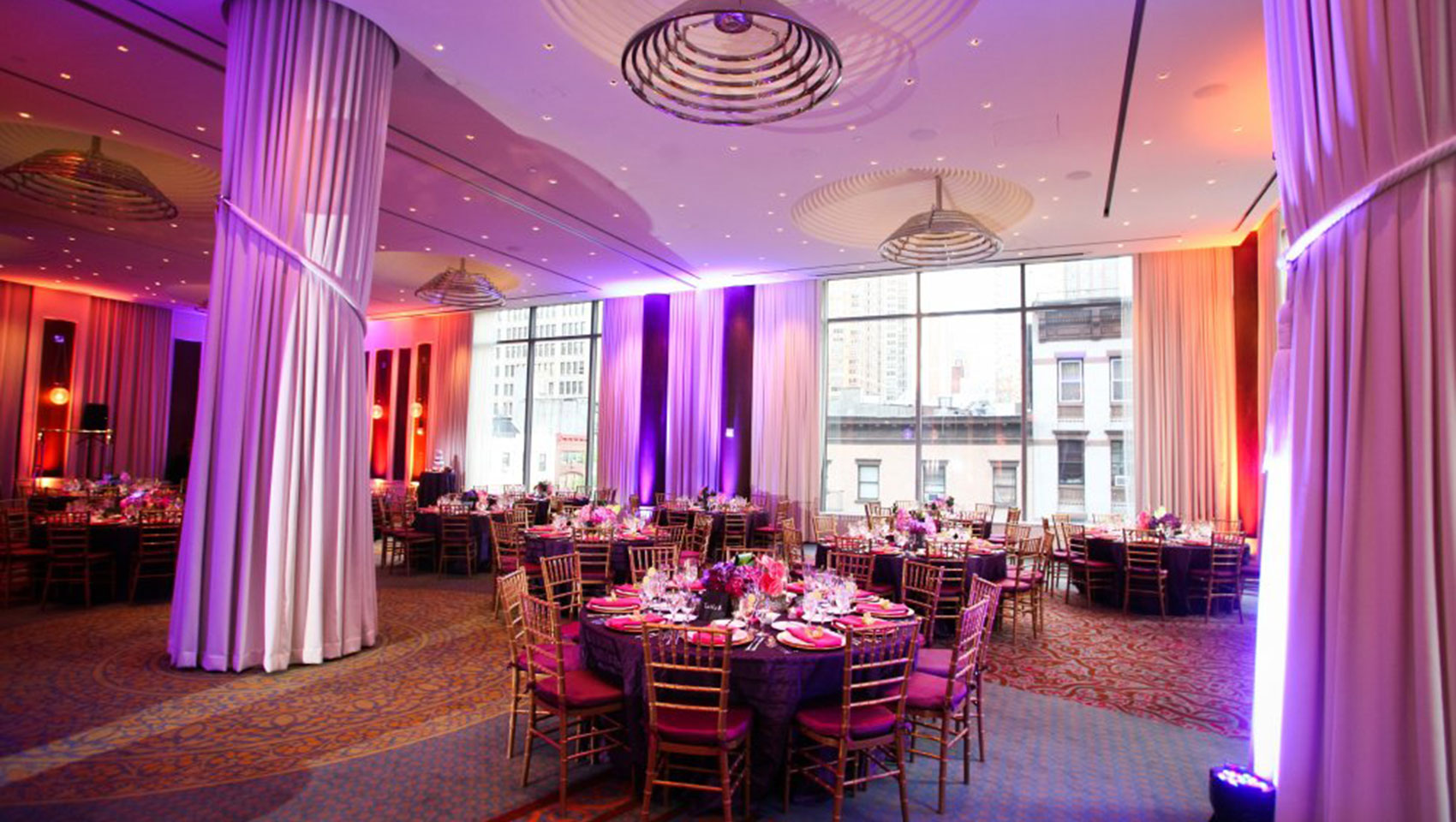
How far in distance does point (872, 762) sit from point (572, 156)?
23.0ft

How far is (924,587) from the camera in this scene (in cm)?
664

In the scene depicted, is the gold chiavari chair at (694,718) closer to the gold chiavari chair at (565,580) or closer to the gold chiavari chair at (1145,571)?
the gold chiavari chair at (565,580)

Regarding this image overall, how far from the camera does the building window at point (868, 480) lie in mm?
13875

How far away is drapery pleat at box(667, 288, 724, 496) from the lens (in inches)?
590

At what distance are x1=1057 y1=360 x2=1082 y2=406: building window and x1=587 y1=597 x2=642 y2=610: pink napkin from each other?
10.2 meters

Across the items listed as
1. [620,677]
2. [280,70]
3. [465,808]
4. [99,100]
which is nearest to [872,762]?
[620,677]

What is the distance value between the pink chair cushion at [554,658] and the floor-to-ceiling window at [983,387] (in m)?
9.95

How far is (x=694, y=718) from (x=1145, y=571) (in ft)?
22.2

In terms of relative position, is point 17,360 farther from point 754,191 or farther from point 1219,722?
point 1219,722

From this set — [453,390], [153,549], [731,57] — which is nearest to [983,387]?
[731,57]

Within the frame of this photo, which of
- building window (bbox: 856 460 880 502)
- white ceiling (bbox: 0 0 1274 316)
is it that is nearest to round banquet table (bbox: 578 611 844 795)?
white ceiling (bbox: 0 0 1274 316)

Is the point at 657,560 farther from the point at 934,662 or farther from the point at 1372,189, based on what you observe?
the point at 1372,189

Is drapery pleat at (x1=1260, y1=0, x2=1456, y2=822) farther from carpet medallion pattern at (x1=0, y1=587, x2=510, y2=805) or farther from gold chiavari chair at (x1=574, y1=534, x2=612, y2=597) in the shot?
gold chiavari chair at (x1=574, y1=534, x2=612, y2=597)

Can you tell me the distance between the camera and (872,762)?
403 cm
